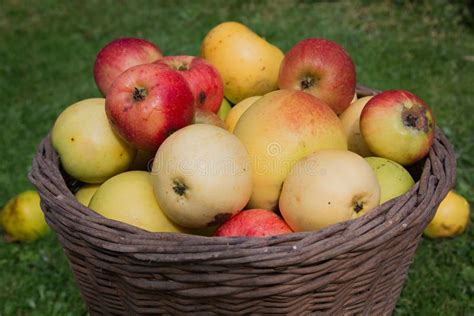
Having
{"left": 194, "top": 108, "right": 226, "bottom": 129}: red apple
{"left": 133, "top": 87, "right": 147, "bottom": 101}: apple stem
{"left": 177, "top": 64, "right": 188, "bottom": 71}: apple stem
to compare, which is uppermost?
{"left": 133, "top": 87, "right": 147, "bottom": 101}: apple stem

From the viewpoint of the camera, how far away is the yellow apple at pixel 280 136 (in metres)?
1.56

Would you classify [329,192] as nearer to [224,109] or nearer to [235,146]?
[235,146]

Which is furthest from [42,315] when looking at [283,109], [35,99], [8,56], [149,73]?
[8,56]

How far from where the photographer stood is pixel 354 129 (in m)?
1.85

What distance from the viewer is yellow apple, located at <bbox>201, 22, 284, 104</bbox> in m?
2.01

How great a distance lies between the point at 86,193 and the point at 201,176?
1.72ft

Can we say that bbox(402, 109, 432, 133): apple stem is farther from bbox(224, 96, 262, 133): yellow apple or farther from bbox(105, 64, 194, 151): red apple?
bbox(105, 64, 194, 151): red apple

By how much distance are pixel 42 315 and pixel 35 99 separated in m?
1.99

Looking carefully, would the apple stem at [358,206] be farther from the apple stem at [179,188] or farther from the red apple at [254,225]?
the apple stem at [179,188]

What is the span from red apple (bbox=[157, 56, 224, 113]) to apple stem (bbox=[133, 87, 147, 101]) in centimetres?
20

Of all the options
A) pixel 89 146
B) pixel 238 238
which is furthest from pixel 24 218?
pixel 238 238

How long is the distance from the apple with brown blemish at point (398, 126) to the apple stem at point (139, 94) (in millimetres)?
612

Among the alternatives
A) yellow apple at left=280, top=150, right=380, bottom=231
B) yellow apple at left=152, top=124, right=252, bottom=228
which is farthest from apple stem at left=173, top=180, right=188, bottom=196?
yellow apple at left=280, top=150, right=380, bottom=231

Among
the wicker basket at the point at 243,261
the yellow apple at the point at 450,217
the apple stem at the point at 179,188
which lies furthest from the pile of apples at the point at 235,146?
the yellow apple at the point at 450,217
